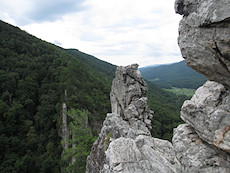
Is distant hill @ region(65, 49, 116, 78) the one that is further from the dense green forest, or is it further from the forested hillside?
the dense green forest

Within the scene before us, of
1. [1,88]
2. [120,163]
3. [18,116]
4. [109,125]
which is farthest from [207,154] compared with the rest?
[1,88]

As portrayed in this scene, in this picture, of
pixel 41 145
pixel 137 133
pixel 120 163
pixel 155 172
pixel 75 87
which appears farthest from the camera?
pixel 75 87

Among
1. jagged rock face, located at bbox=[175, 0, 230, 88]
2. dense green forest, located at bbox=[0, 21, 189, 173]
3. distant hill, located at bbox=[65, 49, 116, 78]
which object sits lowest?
dense green forest, located at bbox=[0, 21, 189, 173]

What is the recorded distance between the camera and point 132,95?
18.1 m

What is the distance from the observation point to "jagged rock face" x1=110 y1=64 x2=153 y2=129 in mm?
17641

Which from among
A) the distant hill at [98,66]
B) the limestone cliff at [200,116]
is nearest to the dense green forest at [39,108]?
the limestone cliff at [200,116]

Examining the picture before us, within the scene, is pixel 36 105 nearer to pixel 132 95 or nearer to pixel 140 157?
pixel 132 95

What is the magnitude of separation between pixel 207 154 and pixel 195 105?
212 centimetres

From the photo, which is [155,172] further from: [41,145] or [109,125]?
[41,145]

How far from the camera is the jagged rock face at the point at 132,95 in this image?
17.6 m

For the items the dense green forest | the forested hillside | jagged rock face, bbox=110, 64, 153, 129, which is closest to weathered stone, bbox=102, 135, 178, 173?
jagged rock face, bbox=110, 64, 153, 129

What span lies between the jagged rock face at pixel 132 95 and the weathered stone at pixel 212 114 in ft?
34.7

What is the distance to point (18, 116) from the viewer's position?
39438 millimetres

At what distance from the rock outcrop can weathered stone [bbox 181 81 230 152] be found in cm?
314
